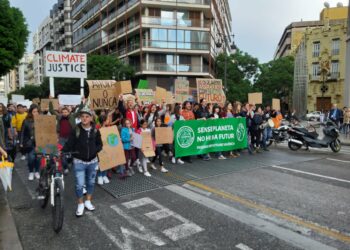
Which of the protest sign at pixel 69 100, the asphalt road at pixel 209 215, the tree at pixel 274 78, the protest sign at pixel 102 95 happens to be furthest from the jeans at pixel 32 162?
the tree at pixel 274 78

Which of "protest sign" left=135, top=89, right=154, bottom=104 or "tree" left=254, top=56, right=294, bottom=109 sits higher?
"tree" left=254, top=56, right=294, bottom=109

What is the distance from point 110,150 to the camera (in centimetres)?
673

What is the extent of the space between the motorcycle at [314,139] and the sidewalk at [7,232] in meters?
9.89

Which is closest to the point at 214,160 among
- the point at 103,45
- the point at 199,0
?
the point at 199,0

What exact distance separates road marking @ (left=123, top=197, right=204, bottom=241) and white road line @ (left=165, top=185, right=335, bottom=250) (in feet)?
2.23

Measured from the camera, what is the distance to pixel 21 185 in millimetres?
6625

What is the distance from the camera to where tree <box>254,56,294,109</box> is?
42219 millimetres

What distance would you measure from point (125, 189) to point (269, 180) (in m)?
3.30

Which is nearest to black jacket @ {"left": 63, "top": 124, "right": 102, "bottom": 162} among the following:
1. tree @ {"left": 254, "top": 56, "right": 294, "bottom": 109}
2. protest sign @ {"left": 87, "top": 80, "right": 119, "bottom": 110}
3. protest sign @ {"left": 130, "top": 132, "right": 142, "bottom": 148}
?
protest sign @ {"left": 130, "top": 132, "right": 142, "bottom": 148}

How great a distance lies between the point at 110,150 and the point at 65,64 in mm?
7573

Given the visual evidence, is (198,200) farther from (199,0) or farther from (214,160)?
(199,0)

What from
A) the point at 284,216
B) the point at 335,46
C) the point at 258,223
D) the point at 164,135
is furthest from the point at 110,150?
the point at 335,46

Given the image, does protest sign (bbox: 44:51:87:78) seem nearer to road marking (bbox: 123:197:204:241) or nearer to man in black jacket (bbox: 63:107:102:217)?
man in black jacket (bbox: 63:107:102:217)

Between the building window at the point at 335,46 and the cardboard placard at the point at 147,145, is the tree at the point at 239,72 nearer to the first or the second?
the building window at the point at 335,46
